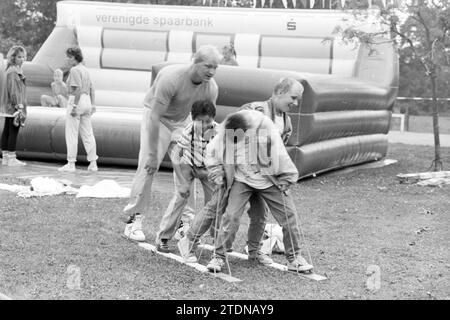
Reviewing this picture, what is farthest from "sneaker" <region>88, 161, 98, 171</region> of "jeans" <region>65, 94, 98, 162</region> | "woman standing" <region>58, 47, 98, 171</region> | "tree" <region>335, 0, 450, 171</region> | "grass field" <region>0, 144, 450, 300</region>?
"tree" <region>335, 0, 450, 171</region>

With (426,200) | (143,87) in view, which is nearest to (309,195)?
(426,200)

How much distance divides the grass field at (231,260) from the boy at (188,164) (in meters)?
0.26

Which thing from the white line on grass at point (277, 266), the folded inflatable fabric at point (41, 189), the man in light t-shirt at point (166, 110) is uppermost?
the man in light t-shirt at point (166, 110)

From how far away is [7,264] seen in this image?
528 cm

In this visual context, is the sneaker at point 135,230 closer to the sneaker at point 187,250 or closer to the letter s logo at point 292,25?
the sneaker at point 187,250

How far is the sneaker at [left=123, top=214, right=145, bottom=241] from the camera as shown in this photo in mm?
6199

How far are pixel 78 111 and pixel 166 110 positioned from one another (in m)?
4.60

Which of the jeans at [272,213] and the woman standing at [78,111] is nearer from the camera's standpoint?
the jeans at [272,213]

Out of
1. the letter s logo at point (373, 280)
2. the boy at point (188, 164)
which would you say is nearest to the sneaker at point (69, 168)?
the boy at point (188, 164)

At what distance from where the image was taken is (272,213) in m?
5.38

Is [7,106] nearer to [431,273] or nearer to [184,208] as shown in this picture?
[184,208]

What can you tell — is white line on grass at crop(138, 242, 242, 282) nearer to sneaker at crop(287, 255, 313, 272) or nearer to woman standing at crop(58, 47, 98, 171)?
sneaker at crop(287, 255, 313, 272)

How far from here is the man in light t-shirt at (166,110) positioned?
221 inches
